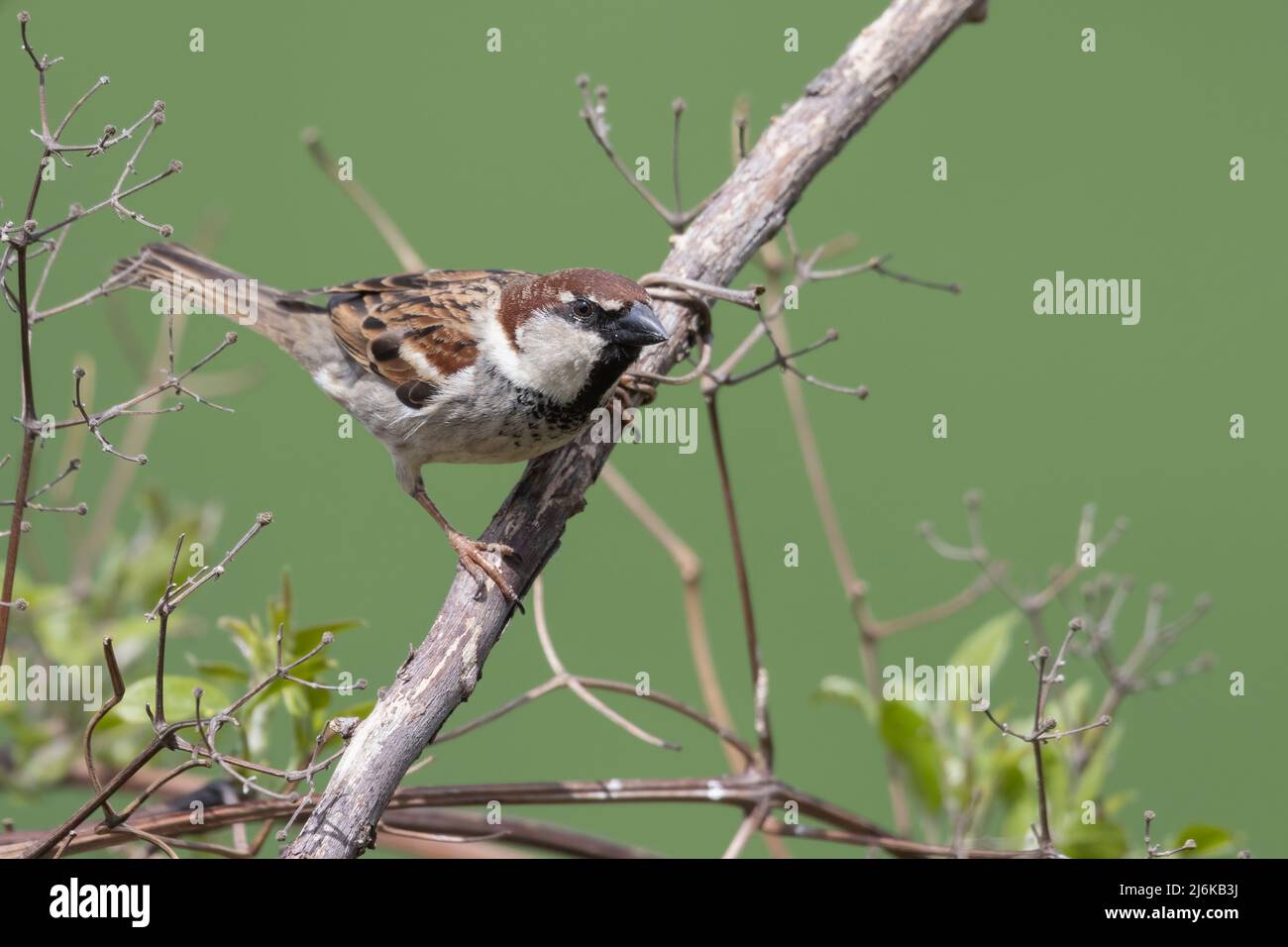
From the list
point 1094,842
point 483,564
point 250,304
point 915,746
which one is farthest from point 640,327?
point 250,304

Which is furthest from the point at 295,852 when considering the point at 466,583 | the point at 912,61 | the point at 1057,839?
the point at 912,61

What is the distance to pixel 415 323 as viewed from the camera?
2615 mm

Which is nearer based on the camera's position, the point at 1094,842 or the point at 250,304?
the point at 1094,842

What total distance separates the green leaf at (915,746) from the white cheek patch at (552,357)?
797mm

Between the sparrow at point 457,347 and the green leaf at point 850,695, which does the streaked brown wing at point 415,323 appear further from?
the green leaf at point 850,695

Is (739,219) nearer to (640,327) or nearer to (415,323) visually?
(640,327)

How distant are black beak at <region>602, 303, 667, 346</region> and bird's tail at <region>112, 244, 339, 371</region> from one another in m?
0.93

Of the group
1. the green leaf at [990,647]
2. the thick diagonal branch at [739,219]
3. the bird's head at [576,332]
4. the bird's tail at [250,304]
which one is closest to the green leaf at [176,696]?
the thick diagonal branch at [739,219]

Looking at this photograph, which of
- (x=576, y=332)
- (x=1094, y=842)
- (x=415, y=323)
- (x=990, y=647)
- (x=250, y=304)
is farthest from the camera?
(x=250, y=304)

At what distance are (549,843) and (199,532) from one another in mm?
1071

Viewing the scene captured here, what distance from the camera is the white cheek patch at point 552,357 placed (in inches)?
89.6

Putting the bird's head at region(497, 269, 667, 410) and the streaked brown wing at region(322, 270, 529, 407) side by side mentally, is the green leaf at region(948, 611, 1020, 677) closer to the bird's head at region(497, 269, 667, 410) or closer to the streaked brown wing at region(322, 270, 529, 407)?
the bird's head at region(497, 269, 667, 410)

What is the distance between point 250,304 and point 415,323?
64 centimetres
